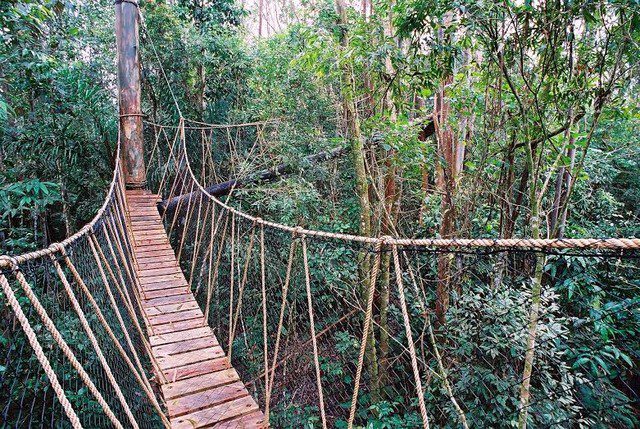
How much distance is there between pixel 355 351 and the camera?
290 cm

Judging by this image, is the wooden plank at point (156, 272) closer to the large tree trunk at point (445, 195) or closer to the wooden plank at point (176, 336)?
the wooden plank at point (176, 336)

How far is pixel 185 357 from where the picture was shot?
5.69 ft

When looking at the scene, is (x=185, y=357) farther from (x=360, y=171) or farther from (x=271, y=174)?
(x=271, y=174)

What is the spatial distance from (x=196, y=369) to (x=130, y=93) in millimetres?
3014

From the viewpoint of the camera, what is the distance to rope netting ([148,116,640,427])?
4.50 feet

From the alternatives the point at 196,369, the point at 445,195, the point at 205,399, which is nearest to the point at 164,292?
the point at 196,369

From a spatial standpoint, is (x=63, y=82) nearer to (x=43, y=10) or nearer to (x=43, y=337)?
(x=43, y=10)

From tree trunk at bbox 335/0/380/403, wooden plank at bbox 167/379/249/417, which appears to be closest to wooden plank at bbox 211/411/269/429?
wooden plank at bbox 167/379/249/417

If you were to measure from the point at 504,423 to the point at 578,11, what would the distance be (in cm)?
184

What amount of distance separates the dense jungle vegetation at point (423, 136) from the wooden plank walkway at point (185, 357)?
3.23 feet

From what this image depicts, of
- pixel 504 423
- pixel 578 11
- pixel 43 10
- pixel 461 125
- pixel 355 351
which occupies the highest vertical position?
pixel 43 10

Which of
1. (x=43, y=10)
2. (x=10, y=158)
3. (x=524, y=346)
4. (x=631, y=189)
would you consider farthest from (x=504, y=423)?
(x=10, y=158)

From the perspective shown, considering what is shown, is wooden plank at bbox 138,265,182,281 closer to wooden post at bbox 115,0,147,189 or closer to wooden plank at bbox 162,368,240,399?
wooden plank at bbox 162,368,240,399

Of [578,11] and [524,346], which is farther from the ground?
[578,11]
